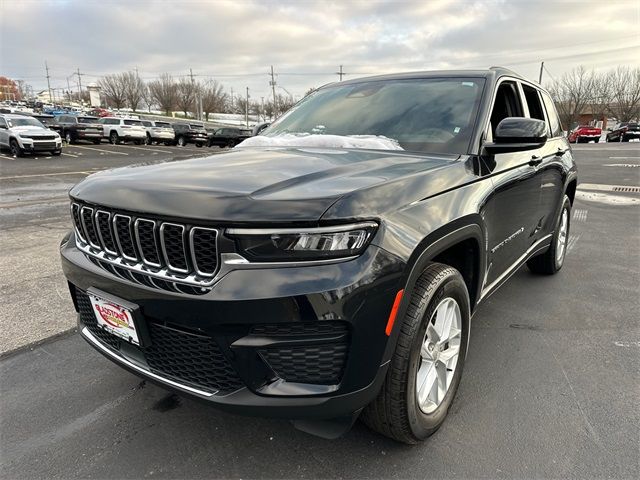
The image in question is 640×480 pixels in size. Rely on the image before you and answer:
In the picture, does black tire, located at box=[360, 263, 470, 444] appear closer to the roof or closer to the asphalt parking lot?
the asphalt parking lot

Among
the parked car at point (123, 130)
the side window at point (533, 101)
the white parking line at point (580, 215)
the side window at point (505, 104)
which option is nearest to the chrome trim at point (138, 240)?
the side window at point (505, 104)

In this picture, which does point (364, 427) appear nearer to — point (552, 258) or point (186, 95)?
point (552, 258)

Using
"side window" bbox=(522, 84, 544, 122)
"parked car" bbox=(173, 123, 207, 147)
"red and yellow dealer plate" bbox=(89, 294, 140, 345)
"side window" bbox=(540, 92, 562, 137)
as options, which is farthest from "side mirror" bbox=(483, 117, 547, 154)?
"parked car" bbox=(173, 123, 207, 147)

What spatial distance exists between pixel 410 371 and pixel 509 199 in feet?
5.00

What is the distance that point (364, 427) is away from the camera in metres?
2.38

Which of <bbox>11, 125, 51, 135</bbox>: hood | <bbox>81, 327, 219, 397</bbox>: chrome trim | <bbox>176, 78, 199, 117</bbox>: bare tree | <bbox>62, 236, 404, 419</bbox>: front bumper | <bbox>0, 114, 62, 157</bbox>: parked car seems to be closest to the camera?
<bbox>62, 236, 404, 419</bbox>: front bumper

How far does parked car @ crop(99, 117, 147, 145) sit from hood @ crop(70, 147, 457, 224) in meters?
32.5

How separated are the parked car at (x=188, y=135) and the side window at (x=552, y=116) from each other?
30689 mm

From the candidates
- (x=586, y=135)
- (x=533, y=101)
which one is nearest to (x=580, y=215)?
(x=533, y=101)

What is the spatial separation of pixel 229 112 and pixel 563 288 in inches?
4079

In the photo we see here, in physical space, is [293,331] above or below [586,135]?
above

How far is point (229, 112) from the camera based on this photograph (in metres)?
102

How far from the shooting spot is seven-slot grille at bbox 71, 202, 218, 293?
1.76 m

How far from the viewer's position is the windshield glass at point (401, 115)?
9.09ft
